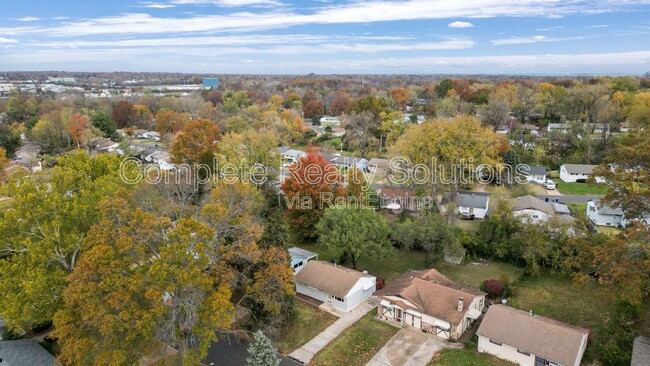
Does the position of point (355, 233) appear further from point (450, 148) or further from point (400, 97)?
point (400, 97)

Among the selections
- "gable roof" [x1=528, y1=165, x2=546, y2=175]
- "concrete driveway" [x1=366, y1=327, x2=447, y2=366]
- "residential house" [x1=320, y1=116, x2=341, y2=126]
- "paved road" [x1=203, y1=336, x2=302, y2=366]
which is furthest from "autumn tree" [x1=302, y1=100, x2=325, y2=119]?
"paved road" [x1=203, y1=336, x2=302, y2=366]

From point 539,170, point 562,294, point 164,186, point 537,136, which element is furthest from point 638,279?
point 537,136

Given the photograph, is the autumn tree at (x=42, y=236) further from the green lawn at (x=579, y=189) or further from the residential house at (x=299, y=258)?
the green lawn at (x=579, y=189)

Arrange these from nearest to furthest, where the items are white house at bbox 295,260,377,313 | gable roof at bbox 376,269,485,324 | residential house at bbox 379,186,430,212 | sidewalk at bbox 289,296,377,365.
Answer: sidewalk at bbox 289,296,377,365 < gable roof at bbox 376,269,485,324 < white house at bbox 295,260,377,313 < residential house at bbox 379,186,430,212

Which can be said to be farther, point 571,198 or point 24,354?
point 571,198

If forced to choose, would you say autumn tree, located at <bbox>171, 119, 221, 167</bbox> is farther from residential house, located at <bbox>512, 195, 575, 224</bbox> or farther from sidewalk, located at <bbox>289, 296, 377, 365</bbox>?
residential house, located at <bbox>512, 195, 575, 224</bbox>

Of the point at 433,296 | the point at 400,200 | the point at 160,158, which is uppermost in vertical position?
the point at 160,158

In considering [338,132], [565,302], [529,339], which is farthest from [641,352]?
[338,132]
